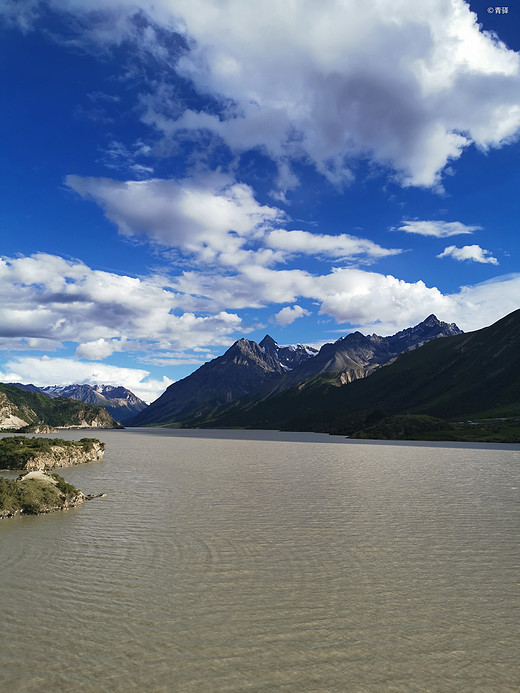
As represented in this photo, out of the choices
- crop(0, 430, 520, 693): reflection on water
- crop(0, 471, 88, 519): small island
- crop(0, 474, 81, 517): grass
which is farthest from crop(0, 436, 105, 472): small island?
crop(0, 430, 520, 693): reflection on water

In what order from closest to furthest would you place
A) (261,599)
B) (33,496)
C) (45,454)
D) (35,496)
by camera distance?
(261,599), (33,496), (35,496), (45,454)

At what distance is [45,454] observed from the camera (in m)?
82.6

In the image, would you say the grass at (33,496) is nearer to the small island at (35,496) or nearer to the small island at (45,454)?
the small island at (35,496)

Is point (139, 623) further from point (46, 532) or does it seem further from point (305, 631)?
point (46, 532)

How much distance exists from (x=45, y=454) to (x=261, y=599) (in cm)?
7388

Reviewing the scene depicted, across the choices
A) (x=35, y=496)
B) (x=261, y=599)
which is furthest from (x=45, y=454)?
(x=261, y=599)

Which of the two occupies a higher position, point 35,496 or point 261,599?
point 35,496

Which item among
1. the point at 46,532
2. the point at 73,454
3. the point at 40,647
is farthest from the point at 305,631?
the point at 73,454

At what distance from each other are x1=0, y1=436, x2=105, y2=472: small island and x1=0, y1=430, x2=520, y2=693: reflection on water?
42531 millimetres

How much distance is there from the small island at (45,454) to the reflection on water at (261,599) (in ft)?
140

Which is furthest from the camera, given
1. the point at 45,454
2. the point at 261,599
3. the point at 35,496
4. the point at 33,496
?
the point at 45,454

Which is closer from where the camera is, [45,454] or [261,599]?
Answer: [261,599]

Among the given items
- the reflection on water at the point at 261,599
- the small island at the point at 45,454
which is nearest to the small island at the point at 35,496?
the reflection on water at the point at 261,599

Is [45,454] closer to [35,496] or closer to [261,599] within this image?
[35,496]
